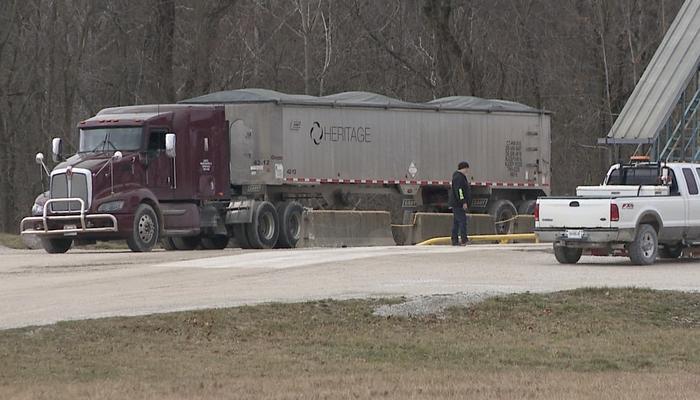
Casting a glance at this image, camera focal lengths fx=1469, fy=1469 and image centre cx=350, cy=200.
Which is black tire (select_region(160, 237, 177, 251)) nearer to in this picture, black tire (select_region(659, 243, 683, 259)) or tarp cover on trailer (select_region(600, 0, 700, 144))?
black tire (select_region(659, 243, 683, 259))

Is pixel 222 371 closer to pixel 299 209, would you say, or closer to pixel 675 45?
pixel 299 209

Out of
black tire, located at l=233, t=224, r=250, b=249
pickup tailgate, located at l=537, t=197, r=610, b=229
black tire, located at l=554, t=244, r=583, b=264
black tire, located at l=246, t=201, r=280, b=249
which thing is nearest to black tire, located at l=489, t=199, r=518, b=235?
black tire, located at l=246, t=201, r=280, b=249

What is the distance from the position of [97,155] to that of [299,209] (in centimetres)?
570

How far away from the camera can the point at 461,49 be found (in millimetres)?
52906

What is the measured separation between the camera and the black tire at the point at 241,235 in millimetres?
34156

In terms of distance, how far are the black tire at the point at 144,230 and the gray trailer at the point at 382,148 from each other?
2847 millimetres

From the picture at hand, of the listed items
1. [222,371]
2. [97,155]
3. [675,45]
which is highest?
[675,45]

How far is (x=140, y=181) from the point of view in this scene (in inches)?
1259

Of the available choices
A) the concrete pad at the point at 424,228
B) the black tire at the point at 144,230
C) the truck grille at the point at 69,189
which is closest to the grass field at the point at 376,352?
the black tire at the point at 144,230

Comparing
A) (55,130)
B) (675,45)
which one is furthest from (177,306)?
(55,130)

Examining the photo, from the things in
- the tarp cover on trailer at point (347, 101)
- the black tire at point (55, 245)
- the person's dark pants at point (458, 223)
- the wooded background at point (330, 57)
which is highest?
the wooded background at point (330, 57)

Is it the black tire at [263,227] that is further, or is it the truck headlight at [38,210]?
the black tire at [263,227]

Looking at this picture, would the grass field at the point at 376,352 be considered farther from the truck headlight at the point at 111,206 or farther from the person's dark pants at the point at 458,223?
the truck headlight at the point at 111,206

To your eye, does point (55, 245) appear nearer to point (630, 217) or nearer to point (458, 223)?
point (458, 223)
